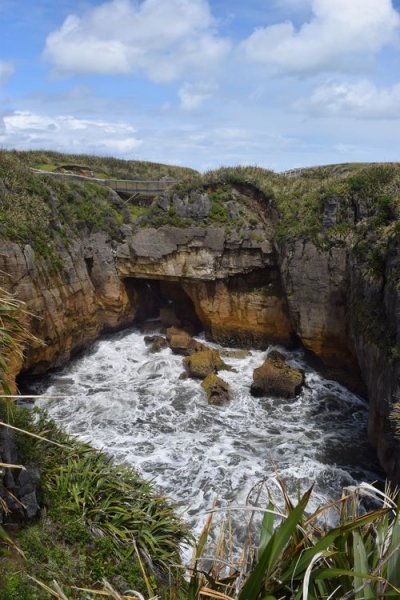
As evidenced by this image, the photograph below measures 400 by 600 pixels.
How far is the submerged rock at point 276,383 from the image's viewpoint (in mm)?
17047

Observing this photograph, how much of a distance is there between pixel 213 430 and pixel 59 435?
21.4 ft

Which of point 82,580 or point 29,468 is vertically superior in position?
point 29,468

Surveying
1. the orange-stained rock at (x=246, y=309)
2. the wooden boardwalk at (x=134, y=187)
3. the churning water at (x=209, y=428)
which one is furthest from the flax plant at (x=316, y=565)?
the wooden boardwalk at (x=134, y=187)

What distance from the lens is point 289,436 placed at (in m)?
14.6

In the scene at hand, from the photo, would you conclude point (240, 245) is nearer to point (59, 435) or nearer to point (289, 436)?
point (289, 436)

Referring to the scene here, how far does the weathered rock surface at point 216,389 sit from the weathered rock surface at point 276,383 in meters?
1.07

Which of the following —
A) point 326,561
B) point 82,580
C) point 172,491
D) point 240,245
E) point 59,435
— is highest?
point 240,245

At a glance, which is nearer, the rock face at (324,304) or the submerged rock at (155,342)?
the rock face at (324,304)

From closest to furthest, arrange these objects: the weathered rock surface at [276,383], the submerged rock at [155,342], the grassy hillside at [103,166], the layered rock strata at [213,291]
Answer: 1. the layered rock strata at [213,291]
2. the weathered rock surface at [276,383]
3. the submerged rock at [155,342]
4. the grassy hillside at [103,166]

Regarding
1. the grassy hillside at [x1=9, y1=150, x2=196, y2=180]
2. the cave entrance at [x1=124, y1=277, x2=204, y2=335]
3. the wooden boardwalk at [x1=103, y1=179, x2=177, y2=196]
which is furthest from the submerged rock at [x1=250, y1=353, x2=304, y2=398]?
the grassy hillside at [x1=9, y1=150, x2=196, y2=180]

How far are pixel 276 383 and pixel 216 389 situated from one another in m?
2.23

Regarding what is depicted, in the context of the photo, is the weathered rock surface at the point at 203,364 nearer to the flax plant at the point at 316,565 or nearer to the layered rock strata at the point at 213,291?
the layered rock strata at the point at 213,291

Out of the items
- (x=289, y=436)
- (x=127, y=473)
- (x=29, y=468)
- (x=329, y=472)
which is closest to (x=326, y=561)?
(x=29, y=468)

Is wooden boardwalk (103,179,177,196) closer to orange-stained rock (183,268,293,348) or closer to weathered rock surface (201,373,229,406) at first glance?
orange-stained rock (183,268,293,348)
